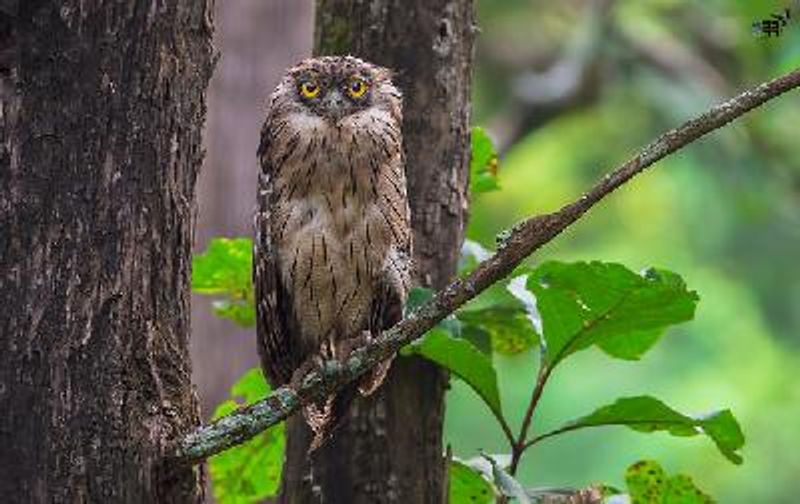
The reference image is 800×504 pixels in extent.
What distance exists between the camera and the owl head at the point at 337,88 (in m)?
4.74

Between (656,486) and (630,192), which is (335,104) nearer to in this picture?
(656,486)

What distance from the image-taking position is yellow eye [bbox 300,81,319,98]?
486 cm

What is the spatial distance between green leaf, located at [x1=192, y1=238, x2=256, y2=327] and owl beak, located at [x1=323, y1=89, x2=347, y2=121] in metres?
0.44

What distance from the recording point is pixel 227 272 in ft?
16.0

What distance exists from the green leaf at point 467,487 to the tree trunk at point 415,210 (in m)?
0.07

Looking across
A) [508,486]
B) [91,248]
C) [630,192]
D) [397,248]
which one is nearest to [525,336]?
[397,248]

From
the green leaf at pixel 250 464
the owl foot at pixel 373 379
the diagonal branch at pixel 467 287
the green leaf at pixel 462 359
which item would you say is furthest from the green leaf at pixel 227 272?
the diagonal branch at pixel 467 287

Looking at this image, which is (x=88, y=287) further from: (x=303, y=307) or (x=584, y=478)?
(x=584, y=478)

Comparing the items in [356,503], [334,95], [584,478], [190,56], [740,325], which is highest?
[740,325]

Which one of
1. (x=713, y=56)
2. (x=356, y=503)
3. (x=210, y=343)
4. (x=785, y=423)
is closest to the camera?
(x=356, y=503)

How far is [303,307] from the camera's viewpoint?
4.93 m

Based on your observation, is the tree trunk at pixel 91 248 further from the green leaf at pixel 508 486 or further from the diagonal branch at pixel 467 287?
the green leaf at pixel 508 486

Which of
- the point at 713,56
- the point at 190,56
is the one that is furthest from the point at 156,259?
the point at 713,56

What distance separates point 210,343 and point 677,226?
250 inches
